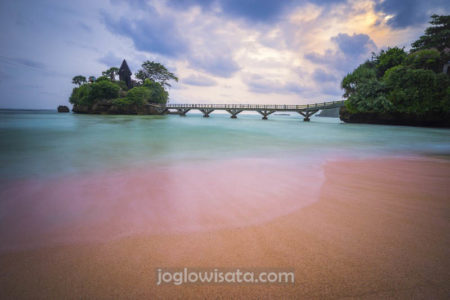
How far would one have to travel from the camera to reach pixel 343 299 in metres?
1.17

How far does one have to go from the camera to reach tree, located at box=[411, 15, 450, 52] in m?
28.0

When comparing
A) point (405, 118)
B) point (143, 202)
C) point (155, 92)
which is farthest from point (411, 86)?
point (155, 92)

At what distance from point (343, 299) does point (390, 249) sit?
812mm

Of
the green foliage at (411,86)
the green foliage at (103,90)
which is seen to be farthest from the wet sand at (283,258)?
the green foliage at (103,90)

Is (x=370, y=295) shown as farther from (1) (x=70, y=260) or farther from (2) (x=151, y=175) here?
(2) (x=151, y=175)

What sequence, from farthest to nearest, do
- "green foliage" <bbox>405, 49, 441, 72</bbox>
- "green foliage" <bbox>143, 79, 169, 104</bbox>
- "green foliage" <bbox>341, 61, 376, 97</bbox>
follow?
"green foliage" <bbox>143, 79, 169, 104</bbox> → "green foliage" <bbox>341, 61, 376, 97</bbox> → "green foliage" <bbox>405, 49, 441, 72</bbox>

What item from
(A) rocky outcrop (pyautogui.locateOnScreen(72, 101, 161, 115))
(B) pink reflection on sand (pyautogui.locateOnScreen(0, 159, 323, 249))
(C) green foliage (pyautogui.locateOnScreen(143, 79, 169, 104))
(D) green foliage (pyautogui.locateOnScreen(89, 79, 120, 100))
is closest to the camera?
(B) pink reflection on sand (pyautogui.locateOnScreen(0, 159, 323, 249))

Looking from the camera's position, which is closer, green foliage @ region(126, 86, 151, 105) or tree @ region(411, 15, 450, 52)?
tree @ region(411, 15, 450, 52)

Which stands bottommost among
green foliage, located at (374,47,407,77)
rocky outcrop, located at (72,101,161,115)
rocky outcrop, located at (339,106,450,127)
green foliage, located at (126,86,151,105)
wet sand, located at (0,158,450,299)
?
wet sand, located at (0,158,450,299)

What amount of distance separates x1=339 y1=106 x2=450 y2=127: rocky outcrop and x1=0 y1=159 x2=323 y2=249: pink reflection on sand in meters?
32.5

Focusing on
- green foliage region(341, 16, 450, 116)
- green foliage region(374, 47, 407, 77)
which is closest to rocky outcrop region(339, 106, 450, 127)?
green foliage region(341, 16, 450, 116)

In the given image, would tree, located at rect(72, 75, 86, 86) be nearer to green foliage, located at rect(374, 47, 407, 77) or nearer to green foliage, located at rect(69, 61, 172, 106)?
green foliage, located at rect(69, 61, 172, 106)

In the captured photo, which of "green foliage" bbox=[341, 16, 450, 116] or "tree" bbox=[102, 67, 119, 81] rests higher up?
"tree" bbox=[102, 67, 119, 81]

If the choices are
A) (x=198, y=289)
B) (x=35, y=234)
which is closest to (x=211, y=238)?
(x=198, y=289)
